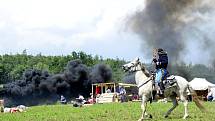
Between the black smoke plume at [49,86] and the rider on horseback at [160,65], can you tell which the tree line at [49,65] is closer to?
the black smoke plume at [49,86]

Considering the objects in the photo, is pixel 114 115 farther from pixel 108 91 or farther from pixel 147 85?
pixel 108 91

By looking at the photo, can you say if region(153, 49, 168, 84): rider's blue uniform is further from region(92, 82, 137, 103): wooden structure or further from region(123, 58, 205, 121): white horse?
region(92, 82, 137, 103): wooden structure

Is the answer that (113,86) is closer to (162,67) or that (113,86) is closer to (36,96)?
(36,96)

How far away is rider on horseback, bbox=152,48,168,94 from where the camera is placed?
2020 centimetres

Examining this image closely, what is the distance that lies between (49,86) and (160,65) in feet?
240

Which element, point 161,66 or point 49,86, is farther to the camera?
point 49,86

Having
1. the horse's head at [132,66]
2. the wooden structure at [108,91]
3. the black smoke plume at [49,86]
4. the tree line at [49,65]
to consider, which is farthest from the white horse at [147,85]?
the tree line at [49,65]

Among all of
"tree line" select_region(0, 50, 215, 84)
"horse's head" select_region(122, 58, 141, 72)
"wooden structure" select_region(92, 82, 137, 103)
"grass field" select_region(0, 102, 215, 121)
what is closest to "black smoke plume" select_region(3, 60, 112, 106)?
"tree line" select_region(0, 50, 215, 84)

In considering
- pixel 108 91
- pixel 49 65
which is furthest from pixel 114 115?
pixel 49 65

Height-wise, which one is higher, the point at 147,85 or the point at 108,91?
the point at 108,91

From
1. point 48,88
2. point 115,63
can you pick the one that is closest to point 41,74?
point 48,88

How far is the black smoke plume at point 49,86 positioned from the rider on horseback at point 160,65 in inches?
2796

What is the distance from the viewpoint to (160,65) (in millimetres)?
20266

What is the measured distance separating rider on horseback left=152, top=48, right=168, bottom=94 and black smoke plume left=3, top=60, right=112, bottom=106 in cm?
7102
